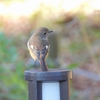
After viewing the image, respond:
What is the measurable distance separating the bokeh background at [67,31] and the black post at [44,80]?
3427mm

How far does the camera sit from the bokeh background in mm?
7074

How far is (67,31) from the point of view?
862 centimetres

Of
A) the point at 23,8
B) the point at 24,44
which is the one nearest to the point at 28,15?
the point at 23,8

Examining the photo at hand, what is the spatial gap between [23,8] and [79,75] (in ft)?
4.81

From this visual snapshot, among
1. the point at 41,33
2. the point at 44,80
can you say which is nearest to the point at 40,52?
the point at 41,33

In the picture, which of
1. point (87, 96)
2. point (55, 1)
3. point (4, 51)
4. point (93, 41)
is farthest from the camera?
point (93, 41)

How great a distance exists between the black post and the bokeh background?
3.43 m

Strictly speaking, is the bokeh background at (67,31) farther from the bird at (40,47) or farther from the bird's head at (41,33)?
the bird at (40,47)

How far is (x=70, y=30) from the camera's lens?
8.56 m

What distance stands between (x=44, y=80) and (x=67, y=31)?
549cm

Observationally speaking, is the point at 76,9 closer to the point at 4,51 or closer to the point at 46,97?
the point at 4,51

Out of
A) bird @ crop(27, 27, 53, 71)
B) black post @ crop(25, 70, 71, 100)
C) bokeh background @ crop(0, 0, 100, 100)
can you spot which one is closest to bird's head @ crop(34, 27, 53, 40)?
bird @ crop(27, 27, 53, 71)

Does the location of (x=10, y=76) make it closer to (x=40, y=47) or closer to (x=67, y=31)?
(x=40, y=47)

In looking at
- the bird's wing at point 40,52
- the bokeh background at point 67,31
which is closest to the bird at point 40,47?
the bird's wing at point 40,52
